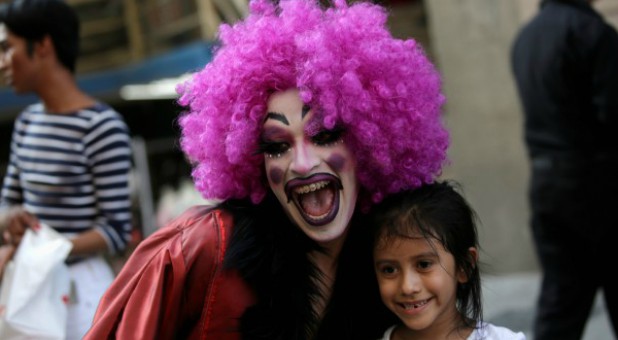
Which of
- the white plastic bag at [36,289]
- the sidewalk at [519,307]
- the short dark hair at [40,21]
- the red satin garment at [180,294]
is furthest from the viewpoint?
the sidewalk at [519,307]

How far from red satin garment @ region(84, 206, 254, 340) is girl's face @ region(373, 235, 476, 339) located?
41 centimetres

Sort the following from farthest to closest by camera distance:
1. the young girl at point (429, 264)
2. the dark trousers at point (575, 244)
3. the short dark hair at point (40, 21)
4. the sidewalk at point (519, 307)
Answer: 1. the sidewalk at point (519, 307)
2. the dark trousers at point (575, 244)
3. the short dark hair at point (40, 21)
4. the young girl at point (429, 264)

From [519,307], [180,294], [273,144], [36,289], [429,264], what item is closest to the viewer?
[180,294]

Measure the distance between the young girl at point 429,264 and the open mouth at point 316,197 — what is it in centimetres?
21

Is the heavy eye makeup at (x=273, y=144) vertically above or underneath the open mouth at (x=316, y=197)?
above

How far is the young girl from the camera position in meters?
2.64

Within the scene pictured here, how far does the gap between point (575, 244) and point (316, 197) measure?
1.98 metres

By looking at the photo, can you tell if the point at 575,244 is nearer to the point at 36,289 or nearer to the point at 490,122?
the point at 36,289

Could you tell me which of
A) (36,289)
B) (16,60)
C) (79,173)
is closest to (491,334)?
(36,289)

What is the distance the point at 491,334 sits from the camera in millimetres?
2672

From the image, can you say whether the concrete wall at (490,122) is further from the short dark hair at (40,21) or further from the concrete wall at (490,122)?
the short dark hair at (40,21)

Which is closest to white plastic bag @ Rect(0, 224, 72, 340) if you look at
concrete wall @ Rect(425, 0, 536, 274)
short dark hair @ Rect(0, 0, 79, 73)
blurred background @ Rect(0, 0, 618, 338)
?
short dark hair @ Rect(0, 0, 79, 73)

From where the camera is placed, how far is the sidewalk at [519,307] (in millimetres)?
5695

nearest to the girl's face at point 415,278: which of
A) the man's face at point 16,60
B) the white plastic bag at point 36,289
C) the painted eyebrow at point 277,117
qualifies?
the painted eyebrow at point 277,117
